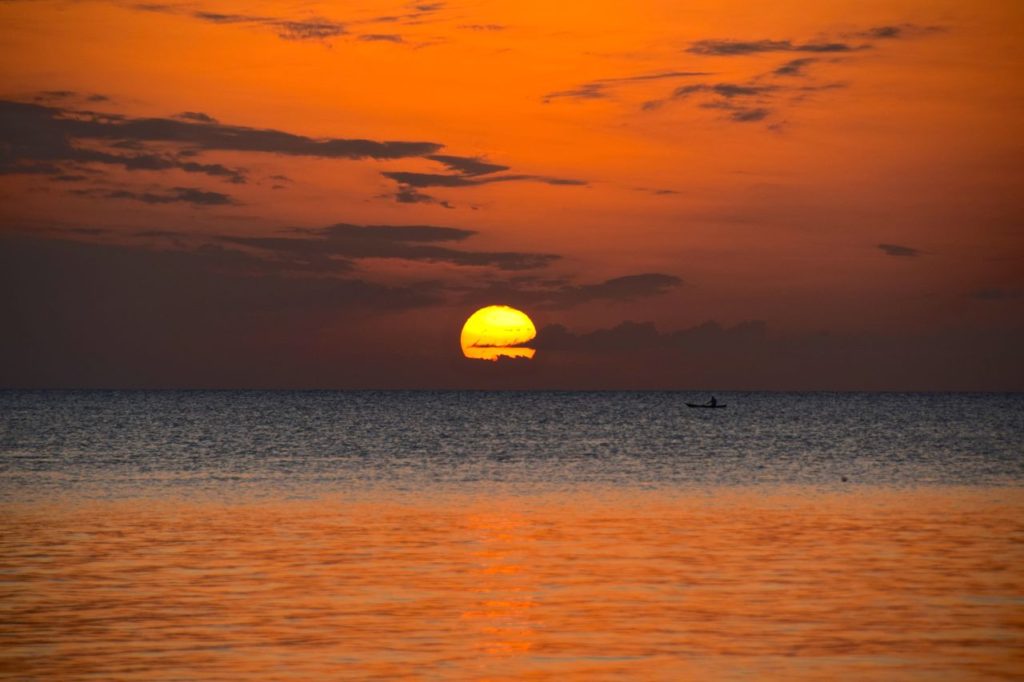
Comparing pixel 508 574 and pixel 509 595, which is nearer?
pixel 509 595

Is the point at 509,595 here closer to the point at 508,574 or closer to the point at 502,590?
the point at 502,590

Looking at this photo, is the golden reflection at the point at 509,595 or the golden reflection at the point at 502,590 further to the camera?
the golden reflection at the point at 502,590

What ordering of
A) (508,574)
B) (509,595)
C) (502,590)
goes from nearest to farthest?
(509,595) < (502,590) < (508,574)

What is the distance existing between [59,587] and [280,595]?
438 cm

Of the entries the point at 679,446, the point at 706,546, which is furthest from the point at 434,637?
the point at 679,446

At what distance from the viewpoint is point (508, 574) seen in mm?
27203

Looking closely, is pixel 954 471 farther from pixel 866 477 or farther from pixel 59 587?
pixel 59 587

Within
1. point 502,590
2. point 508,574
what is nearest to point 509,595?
point 502,590

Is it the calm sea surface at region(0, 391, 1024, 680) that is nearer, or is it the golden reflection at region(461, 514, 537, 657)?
the calm sea surface at region(0, 391, 1024, 680)

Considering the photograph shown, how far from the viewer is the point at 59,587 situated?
25438 mm

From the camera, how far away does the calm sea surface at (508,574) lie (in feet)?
64.4

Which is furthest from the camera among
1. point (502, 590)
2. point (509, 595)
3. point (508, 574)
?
point (508, 574)

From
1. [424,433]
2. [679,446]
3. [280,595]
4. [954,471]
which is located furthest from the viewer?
[424,433]

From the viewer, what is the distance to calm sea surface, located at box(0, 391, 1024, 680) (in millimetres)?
19625
